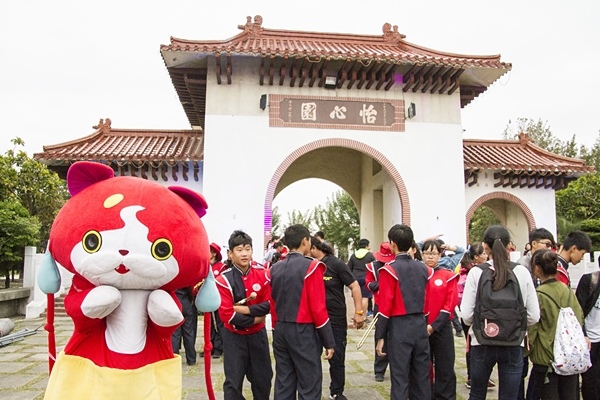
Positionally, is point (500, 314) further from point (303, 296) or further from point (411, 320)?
Answer: point (303, 296)

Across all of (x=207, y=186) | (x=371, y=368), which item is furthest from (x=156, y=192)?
(x=207, y=186)

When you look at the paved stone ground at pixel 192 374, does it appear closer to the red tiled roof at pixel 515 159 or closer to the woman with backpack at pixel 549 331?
the woman with backpack at pixel 549 331

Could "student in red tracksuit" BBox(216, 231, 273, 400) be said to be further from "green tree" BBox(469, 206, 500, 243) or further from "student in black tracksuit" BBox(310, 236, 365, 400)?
"green tree" BBox(469, 206, 500, 243)

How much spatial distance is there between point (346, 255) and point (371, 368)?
25693 mm

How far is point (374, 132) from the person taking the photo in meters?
11.4

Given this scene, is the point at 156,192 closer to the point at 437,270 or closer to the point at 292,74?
the point at 437,270

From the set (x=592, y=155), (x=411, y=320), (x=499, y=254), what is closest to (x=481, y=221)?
(x=592, y=155)

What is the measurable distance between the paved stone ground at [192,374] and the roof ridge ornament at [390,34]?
805 cm

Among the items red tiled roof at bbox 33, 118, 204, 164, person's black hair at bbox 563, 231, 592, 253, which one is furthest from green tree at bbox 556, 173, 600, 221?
person's black hair at bbox 563, 231, 592, 253

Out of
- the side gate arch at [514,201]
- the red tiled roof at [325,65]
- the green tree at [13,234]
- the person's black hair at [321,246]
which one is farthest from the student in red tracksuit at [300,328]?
the side gate arch at [514,201]

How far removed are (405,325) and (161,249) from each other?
2256 mm

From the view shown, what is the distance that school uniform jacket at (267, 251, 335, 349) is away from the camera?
3.90m

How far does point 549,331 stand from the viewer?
3943 millimetres

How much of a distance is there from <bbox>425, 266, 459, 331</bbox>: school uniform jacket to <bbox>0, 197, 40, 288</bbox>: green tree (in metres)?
9.23
